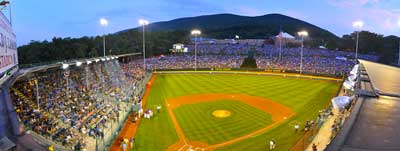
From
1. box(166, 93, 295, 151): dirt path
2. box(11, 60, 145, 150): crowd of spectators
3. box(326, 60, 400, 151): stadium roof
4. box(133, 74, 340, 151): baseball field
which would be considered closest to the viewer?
box(326, 60, 400, 151): stadium roof

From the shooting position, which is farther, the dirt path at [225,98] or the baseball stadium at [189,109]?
the dirt path at [225,98]

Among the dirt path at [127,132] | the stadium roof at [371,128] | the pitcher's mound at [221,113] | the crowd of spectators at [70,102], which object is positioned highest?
the stadium roof at [371,128]

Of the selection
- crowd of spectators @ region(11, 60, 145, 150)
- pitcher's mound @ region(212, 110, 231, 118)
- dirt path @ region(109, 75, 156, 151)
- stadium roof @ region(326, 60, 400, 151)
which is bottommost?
dirt path @ region(109, 75, 156, 151)

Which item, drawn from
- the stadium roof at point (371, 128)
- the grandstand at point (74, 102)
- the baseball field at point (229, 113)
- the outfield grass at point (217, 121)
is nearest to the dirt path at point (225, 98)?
the baseball field at point (229, 113)

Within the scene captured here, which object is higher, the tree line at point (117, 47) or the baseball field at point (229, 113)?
the tree line at point (117, 47)

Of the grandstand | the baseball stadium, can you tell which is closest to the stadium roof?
the baseball stadium

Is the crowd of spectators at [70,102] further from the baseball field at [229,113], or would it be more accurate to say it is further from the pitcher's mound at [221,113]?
the pitcher's mound at [221,113]

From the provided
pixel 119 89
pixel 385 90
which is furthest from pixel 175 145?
pixel 119 89

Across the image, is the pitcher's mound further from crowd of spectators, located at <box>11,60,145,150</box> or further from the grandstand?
crowd of spectators, located at <box>11,60,145,150</box>

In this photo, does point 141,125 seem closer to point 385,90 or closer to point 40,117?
point 40,117
